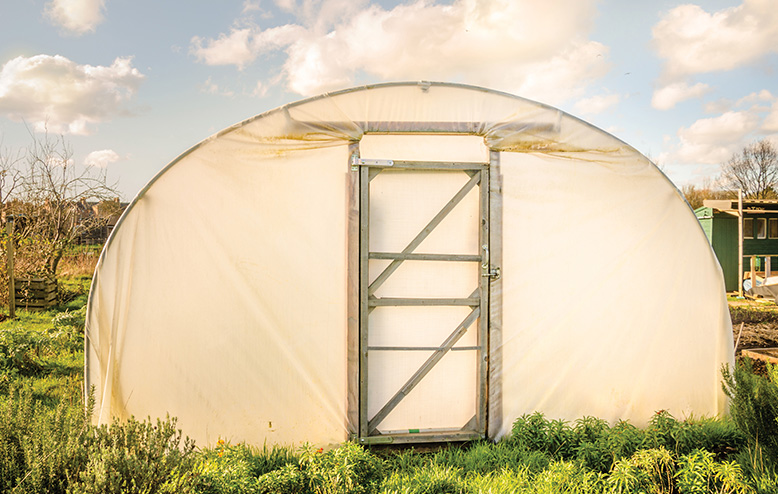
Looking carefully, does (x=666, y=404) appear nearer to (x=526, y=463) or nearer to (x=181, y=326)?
(x=526, y=463)

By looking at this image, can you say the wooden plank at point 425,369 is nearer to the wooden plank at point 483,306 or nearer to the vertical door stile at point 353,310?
the wooden plank at point 483,306

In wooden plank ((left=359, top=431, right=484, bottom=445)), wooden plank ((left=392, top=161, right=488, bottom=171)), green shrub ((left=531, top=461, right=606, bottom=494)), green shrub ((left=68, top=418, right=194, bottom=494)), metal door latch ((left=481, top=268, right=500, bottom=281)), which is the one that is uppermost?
wooden plank ((left=392, top=161, right=488, bottom=171))

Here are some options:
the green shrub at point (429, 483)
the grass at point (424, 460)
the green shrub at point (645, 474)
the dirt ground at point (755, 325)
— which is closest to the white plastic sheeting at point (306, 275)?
the grass at point (424, 460)

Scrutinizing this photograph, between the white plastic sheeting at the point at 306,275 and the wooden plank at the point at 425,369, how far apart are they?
4.3 inches

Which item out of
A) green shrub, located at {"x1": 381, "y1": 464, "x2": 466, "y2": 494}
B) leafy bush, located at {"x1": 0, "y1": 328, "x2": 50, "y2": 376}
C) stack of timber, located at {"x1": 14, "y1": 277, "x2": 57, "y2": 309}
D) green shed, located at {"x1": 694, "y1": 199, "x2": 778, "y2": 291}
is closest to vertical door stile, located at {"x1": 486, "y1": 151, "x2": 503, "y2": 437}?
green shrub, located at {"x1": 381, "y1": 464, "x2": 466, "y2": 494}

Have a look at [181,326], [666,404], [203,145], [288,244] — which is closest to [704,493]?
[666,404]

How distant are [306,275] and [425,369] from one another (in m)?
1.31

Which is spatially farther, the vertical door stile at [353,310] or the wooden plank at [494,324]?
the wooden plank at [494,324]

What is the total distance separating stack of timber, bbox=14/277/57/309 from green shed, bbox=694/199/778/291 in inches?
669

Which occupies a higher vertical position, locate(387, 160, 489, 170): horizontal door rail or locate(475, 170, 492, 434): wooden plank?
locate(387, 160, 489, 170): horizontal door rail

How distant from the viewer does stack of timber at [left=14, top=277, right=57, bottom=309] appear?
9219mm

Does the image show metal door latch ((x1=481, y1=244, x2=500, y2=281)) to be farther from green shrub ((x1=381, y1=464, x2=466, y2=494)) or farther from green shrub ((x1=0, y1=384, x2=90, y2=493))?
green shrub ((x1=0, y1=384, x2=90, y2=493))

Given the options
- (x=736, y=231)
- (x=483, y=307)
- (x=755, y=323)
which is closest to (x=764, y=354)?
(x=755, y=323)

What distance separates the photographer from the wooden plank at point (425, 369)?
416 cm
